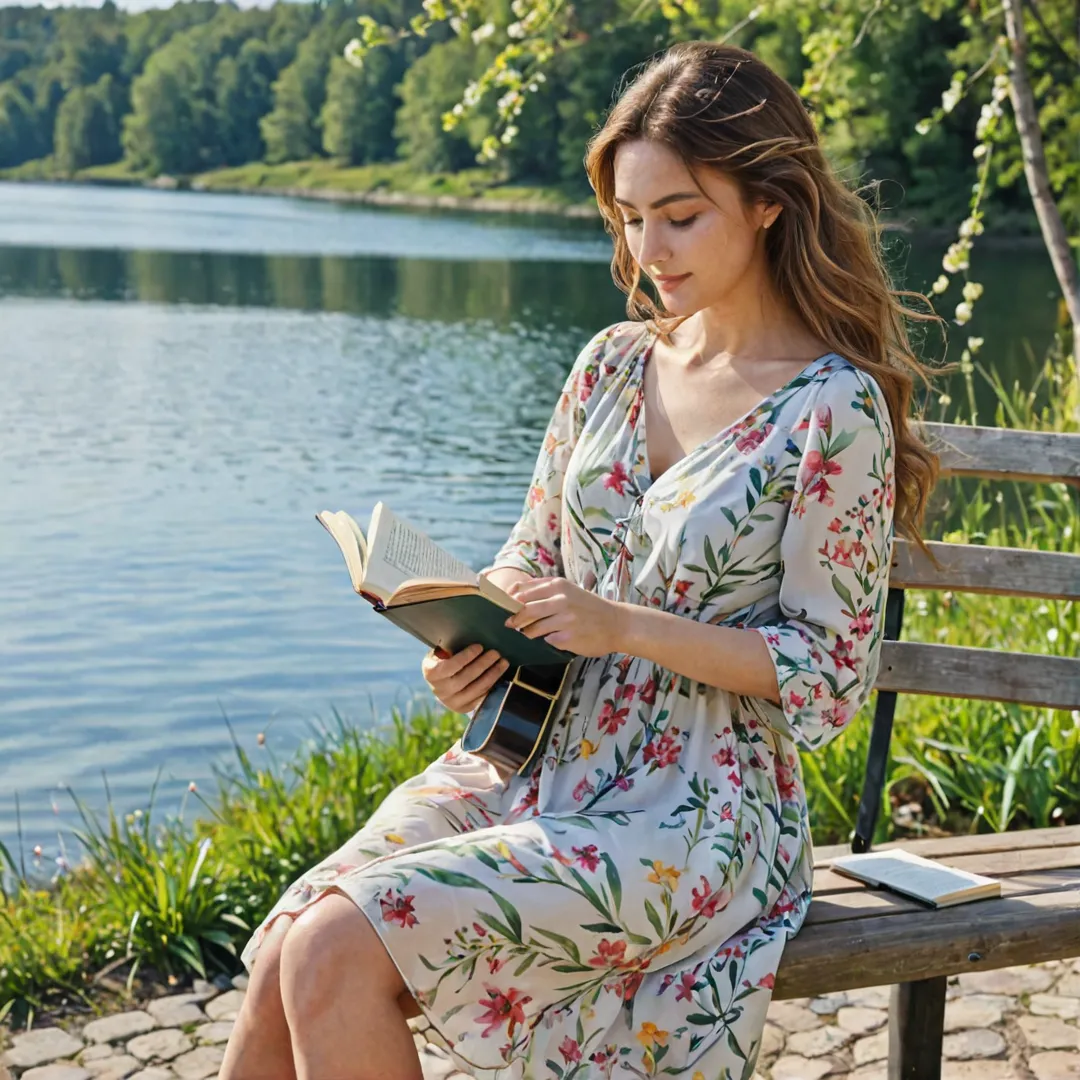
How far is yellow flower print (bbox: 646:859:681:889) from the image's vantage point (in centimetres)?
219

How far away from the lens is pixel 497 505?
11320mm

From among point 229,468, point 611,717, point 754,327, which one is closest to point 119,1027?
point 611,717

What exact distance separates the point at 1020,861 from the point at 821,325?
1.00m

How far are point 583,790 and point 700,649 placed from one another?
29cm

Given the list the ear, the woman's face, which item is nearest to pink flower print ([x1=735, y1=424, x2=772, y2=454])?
the woman's face

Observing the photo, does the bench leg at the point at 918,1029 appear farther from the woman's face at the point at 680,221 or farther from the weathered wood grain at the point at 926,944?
the woman's face at the point at 680,221

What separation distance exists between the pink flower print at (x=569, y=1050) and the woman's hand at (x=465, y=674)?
0.56 m

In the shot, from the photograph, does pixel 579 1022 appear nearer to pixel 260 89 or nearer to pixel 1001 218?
pixel 1001 218

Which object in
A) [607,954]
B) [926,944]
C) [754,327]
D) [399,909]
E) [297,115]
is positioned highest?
[754,327]

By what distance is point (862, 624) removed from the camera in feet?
7.95

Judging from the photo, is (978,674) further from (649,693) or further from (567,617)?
(567,617)

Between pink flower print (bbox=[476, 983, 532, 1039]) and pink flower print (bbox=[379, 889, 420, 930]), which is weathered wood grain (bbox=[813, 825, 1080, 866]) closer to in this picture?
pink flower print (bbox=[476, 983, 532, 1039])

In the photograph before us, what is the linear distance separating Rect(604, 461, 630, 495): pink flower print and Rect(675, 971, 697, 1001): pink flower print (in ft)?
2.49

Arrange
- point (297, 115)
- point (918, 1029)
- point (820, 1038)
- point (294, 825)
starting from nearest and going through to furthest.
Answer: point (918, 1029) → point (820, 1038) → point (294, 825) → point (297, 115)
